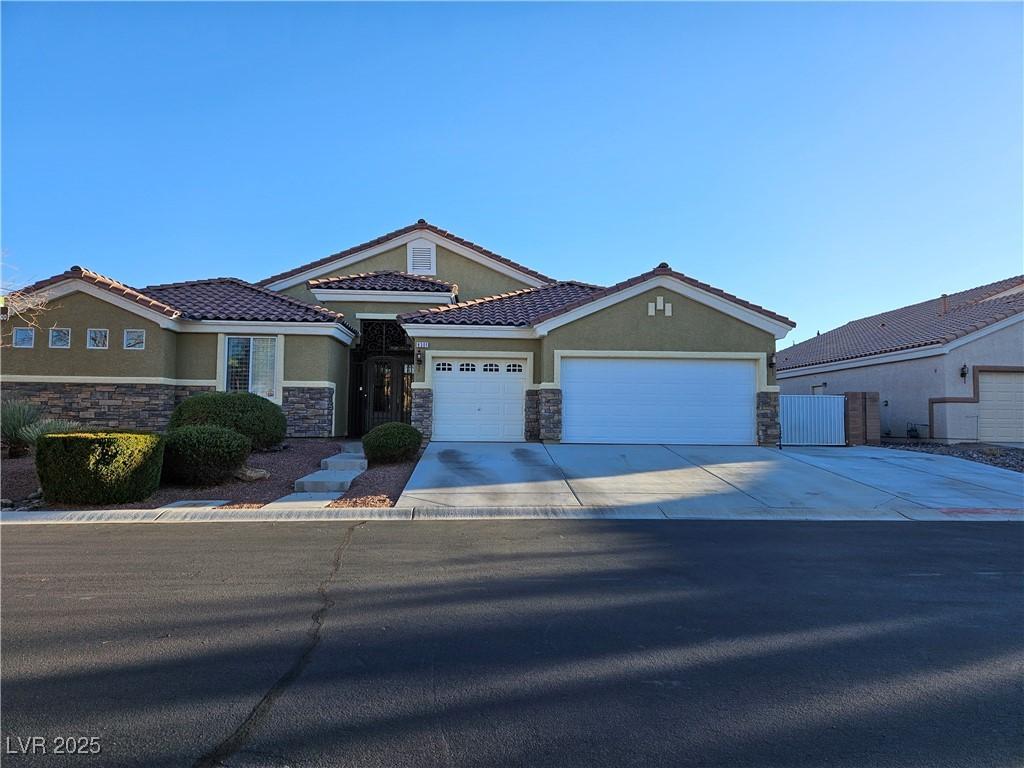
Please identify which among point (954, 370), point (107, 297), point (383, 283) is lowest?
point (954, 370)

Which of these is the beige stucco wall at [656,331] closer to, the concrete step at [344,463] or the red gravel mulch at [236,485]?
the concrete step at [344,463]

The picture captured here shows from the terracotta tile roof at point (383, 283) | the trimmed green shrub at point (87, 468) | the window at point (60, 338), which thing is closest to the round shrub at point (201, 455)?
the trimmed green shrub at point (87, 468)

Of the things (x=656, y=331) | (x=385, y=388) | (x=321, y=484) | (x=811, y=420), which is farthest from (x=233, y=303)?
(x=811, y=420)

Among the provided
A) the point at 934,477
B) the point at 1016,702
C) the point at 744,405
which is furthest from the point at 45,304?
the point at 934,477

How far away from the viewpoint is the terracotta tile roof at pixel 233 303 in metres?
17.6

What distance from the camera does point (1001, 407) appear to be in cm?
1961

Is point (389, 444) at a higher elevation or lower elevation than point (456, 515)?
higher

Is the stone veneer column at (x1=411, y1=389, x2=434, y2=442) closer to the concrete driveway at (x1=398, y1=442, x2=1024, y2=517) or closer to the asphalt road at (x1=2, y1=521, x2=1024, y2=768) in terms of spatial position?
the concrete driveway at (x1=398, y1=442, x2=1024, y2=517)

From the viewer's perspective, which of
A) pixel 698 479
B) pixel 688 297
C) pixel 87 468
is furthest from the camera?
pixel 688 297

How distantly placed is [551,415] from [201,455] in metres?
8.46

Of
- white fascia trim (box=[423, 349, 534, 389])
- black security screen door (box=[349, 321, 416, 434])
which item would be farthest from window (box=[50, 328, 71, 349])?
white fascia trim (box=[423, 349, 534, 389])

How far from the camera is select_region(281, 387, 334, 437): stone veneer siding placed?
1758 cm

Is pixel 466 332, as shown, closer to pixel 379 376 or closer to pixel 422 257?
pixel 379 376

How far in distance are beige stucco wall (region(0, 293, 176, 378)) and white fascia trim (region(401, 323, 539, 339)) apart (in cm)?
666
